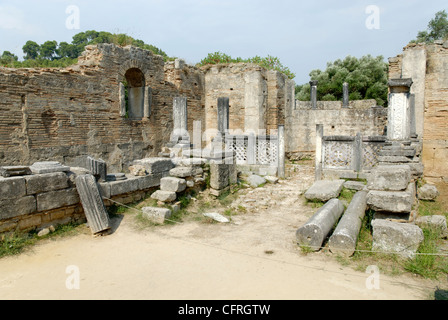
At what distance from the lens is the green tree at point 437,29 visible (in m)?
26.8

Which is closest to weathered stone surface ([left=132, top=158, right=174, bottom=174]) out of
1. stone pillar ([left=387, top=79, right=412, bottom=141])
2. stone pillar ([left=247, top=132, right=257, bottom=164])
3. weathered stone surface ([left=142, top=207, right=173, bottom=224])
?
weathered stone surface ([left=142, top=207, right=173, bottom=224])

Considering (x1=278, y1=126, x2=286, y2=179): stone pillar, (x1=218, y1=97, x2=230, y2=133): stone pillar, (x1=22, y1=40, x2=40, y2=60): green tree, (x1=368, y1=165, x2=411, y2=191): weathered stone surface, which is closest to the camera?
(x1=368, y1=165, x2=411, y2=191): weathered stone surface

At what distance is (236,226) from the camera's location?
5.84 metres

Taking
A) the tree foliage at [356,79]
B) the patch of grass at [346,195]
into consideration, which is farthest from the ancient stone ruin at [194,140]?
the tree foliage at [356,79]

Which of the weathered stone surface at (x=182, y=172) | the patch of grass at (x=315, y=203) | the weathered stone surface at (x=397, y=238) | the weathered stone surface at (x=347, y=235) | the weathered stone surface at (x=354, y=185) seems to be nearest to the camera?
the weathered stone surface at (x=397, y=238)

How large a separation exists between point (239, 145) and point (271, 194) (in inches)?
113

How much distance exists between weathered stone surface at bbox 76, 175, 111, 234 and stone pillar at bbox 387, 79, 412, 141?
6.47m

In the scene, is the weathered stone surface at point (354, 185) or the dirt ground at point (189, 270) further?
the weathered stone surface at point (354, 185)

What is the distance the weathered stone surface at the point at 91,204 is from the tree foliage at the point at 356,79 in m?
26.0

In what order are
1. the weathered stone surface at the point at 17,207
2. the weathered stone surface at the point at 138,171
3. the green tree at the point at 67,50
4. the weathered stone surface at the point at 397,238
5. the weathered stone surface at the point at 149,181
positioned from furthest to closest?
the green tree at the point at 67,50 < the weathered stone surface at the point at 138,171 < the weathered stone surface at the point at 149,181 < the weathered stone surface at the point at 17,207 < the weathered stone surface at the point at 397,238

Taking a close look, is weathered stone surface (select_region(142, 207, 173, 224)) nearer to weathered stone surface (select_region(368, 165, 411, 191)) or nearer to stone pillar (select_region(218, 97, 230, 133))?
weathered stone surface (select_region(368, 165, 411, 191))

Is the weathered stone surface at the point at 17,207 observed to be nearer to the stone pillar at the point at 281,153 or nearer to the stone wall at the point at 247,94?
the stone pillar at the point at 281,153

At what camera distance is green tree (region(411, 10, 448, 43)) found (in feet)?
87.9
